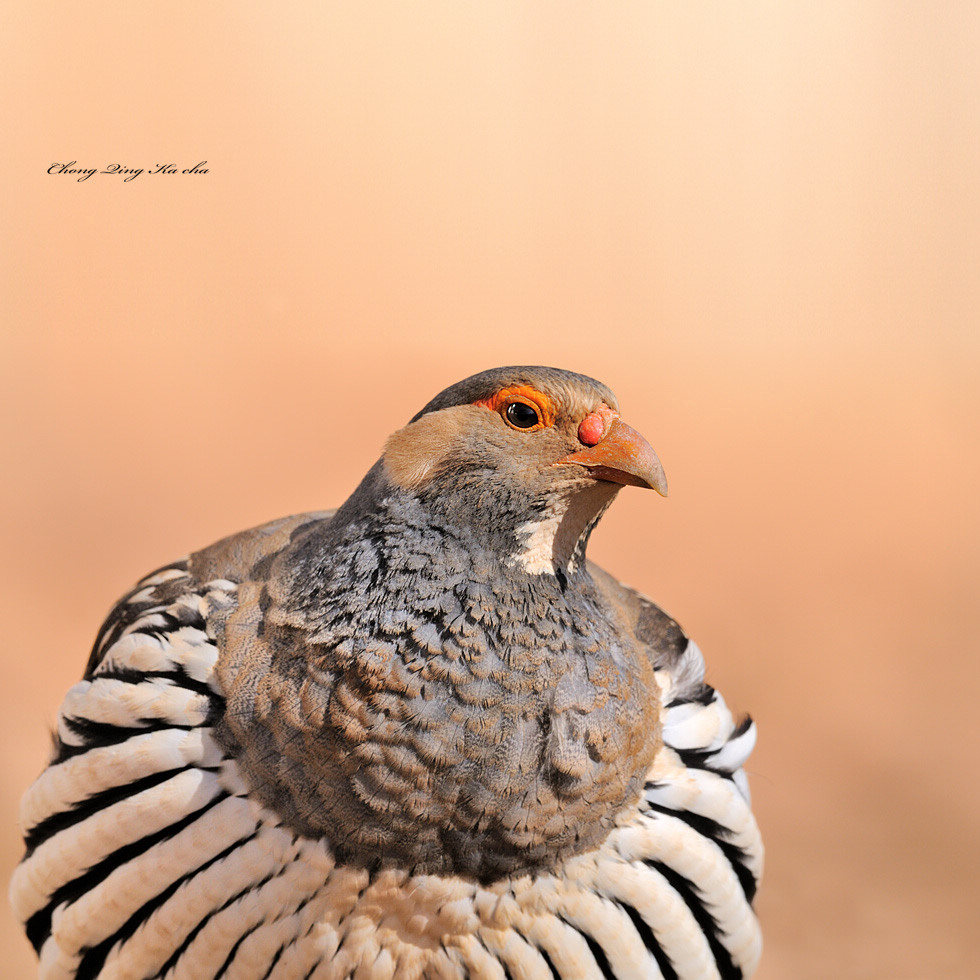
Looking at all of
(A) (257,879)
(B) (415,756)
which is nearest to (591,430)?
(B) (415,756)

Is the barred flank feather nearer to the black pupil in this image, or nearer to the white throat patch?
the white throat patch

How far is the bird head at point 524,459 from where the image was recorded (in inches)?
38.1

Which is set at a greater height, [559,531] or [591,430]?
[591,430]

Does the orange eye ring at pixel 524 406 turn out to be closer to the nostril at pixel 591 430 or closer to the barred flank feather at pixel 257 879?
the nostril at pixel 591 430

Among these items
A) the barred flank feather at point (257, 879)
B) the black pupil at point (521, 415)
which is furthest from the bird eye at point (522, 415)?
the barred flank feather at point (257, 879)

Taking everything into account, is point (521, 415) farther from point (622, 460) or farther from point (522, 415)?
point (622, 460)

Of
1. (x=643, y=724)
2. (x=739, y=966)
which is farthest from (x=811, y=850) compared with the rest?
(x=643, y=724)

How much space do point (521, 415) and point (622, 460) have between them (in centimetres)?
12

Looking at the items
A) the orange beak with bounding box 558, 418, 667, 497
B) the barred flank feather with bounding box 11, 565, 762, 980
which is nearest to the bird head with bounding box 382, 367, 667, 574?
the orange beak with bounding box 558, 418, 667, 497

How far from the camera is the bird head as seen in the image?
0.97 meters

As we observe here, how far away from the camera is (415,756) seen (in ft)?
3.03

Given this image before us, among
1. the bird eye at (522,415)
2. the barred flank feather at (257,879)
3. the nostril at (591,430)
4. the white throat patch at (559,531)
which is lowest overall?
the barred flank feather at (257,879)

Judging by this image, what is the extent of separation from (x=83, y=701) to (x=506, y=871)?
562mm

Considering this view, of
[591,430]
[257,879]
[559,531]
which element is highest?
[591,430]
